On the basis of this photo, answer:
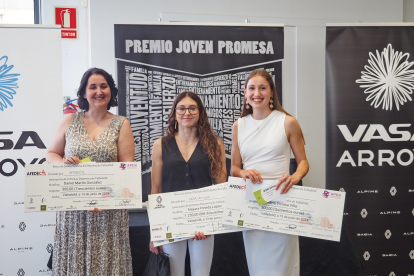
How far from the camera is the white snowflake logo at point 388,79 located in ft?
11.2

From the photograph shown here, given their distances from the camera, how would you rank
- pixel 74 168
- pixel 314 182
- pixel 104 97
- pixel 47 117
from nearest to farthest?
pixel 74 168 → pixel 104 97 → pixel 47 117 → pixel 314 182

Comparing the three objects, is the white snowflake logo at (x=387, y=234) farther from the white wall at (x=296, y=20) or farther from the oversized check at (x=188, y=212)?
the oversized check at (x=188, y=212)

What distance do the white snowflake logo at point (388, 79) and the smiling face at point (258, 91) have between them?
5.71 feet

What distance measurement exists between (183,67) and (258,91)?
1.53 m

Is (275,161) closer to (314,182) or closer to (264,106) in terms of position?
(264,106)

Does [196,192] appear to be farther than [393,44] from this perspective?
No

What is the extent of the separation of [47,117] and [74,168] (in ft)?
4.30

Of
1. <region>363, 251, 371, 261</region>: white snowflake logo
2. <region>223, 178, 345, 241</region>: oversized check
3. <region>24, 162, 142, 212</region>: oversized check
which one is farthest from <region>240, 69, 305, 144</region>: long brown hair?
<region>363, 251, 371, 261</region>: white snowflake logo

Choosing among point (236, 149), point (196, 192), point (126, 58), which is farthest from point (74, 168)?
point (126, 58)

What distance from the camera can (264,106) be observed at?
2.19 m

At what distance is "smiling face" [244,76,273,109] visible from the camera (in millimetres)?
2143

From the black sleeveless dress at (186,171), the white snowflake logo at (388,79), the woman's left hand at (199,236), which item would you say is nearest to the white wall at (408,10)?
the white snowflake logo at (388,79)

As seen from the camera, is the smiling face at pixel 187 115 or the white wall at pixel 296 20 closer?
the smiling face at pixel 187 115

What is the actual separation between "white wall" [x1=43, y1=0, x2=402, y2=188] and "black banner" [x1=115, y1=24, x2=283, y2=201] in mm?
1052
